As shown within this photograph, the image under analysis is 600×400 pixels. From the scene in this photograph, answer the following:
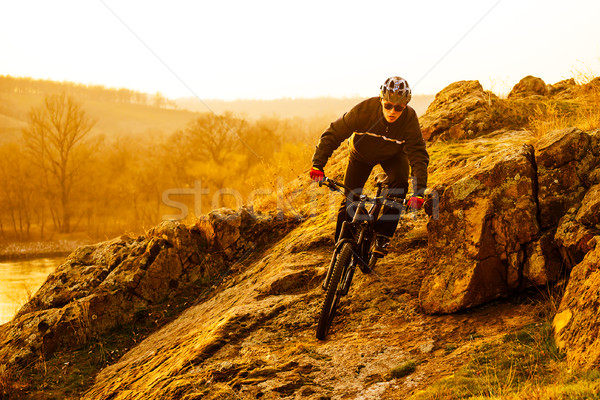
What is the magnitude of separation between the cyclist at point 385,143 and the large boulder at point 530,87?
872 centimetres

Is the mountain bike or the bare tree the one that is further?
the bare tree

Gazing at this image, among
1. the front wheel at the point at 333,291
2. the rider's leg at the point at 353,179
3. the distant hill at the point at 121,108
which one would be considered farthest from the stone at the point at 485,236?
the distant hill at the point at 121,108

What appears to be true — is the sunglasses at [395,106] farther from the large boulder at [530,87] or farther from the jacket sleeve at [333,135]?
the large boulder at [530,87]

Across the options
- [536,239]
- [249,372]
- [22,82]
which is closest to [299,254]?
[249,372]

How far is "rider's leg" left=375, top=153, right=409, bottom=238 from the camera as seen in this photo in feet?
18.7

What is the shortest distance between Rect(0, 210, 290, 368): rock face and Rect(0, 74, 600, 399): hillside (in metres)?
0.03

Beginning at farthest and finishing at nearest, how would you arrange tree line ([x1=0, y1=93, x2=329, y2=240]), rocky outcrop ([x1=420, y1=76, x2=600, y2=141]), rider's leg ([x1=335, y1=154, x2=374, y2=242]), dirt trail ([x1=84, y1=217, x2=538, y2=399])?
tree line ([x1=0, y1=93, x2=329, y2=240])
rocky outcrop ([x1=420, y1=76, x2=600, y2=141])
rider's leg ([x1=335, y1=154, x2=374, y2=242])
dirt trail ([x1=84, y1=217, x2=538, y2=399])

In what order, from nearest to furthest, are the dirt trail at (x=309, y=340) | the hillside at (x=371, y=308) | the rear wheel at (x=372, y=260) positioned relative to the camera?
the hillside at (x=371, y=308), the dirt trail at (x=309, y=340), the rear wheel at (x=372, y=260)

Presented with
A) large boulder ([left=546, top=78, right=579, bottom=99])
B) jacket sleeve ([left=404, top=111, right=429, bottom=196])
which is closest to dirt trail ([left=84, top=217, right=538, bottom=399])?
jacket sleeve ([left=404, top=111, right=429, bottom=196])

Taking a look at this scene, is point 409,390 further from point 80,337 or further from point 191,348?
point 80,337

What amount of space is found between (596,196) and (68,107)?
62.7 metres

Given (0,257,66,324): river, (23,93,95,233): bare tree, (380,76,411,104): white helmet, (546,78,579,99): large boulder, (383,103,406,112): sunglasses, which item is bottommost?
(0,257,66,324): river

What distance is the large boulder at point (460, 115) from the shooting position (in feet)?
34.4

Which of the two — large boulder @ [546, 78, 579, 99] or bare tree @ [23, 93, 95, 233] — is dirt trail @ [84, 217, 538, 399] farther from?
bare tree @ [23, 93, 95, 233]
